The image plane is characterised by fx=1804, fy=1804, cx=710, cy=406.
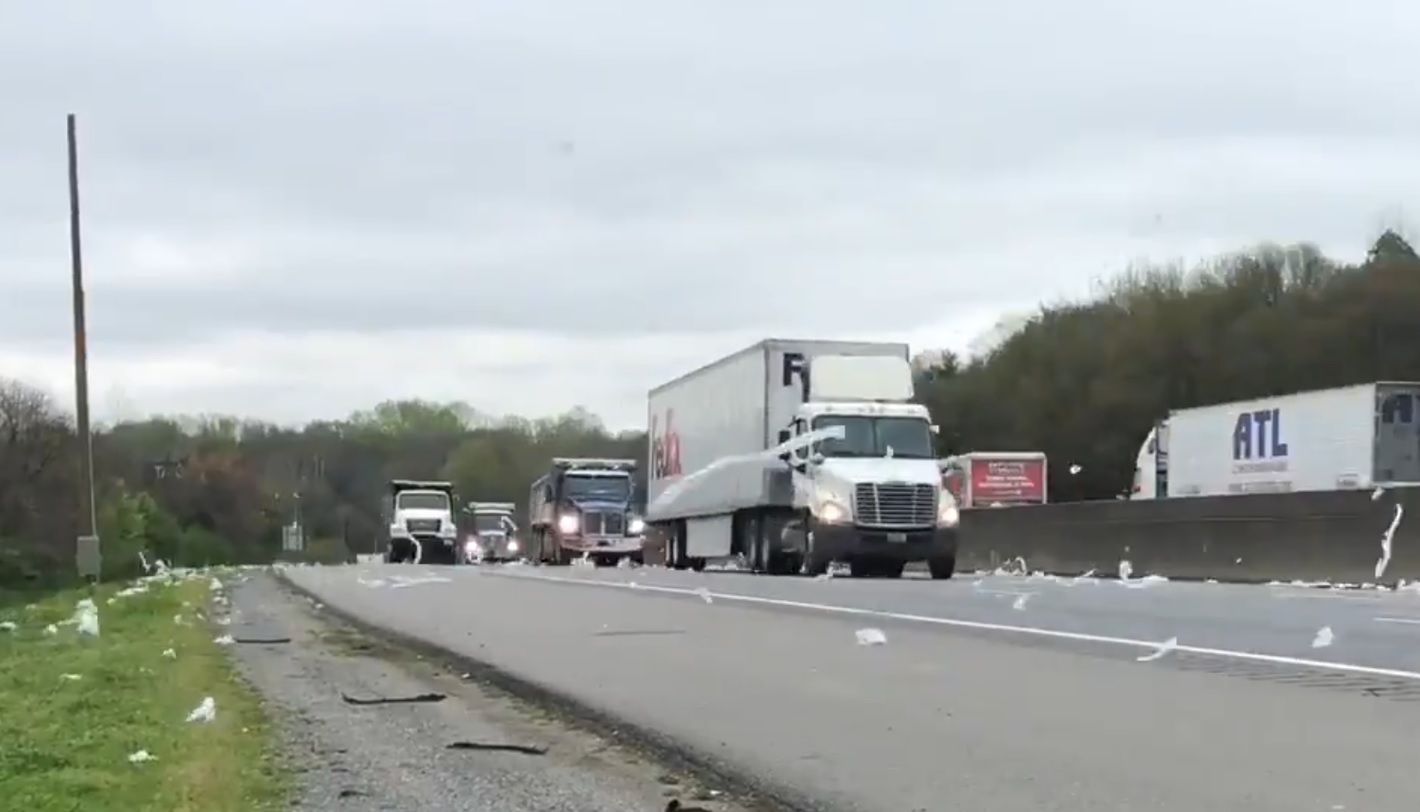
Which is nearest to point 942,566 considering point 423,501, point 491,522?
point 423,501

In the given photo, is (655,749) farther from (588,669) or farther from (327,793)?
(588,669)

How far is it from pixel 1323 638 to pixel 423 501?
55.3 m

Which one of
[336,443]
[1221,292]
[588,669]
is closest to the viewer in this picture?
[588,669]

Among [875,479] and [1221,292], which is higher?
[1221,292]

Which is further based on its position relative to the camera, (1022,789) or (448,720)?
(448,720)

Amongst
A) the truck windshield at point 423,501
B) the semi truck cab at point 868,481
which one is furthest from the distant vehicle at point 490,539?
the semi truck cab at point 868,481

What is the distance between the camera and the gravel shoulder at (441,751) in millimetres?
7008

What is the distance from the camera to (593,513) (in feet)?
184

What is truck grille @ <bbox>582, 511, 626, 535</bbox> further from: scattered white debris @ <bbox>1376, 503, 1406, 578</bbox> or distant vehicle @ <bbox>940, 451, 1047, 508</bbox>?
scattered white debris @ <bbox>1376, 503, 1406, 578</bbox>

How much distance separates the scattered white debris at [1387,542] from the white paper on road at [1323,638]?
10868 millimetres

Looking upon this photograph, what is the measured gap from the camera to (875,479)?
3086cm

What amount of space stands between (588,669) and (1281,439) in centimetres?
3603

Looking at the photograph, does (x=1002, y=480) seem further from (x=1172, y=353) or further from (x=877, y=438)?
(x=877, y=438)

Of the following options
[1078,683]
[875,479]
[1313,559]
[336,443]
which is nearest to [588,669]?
[1078,683]
